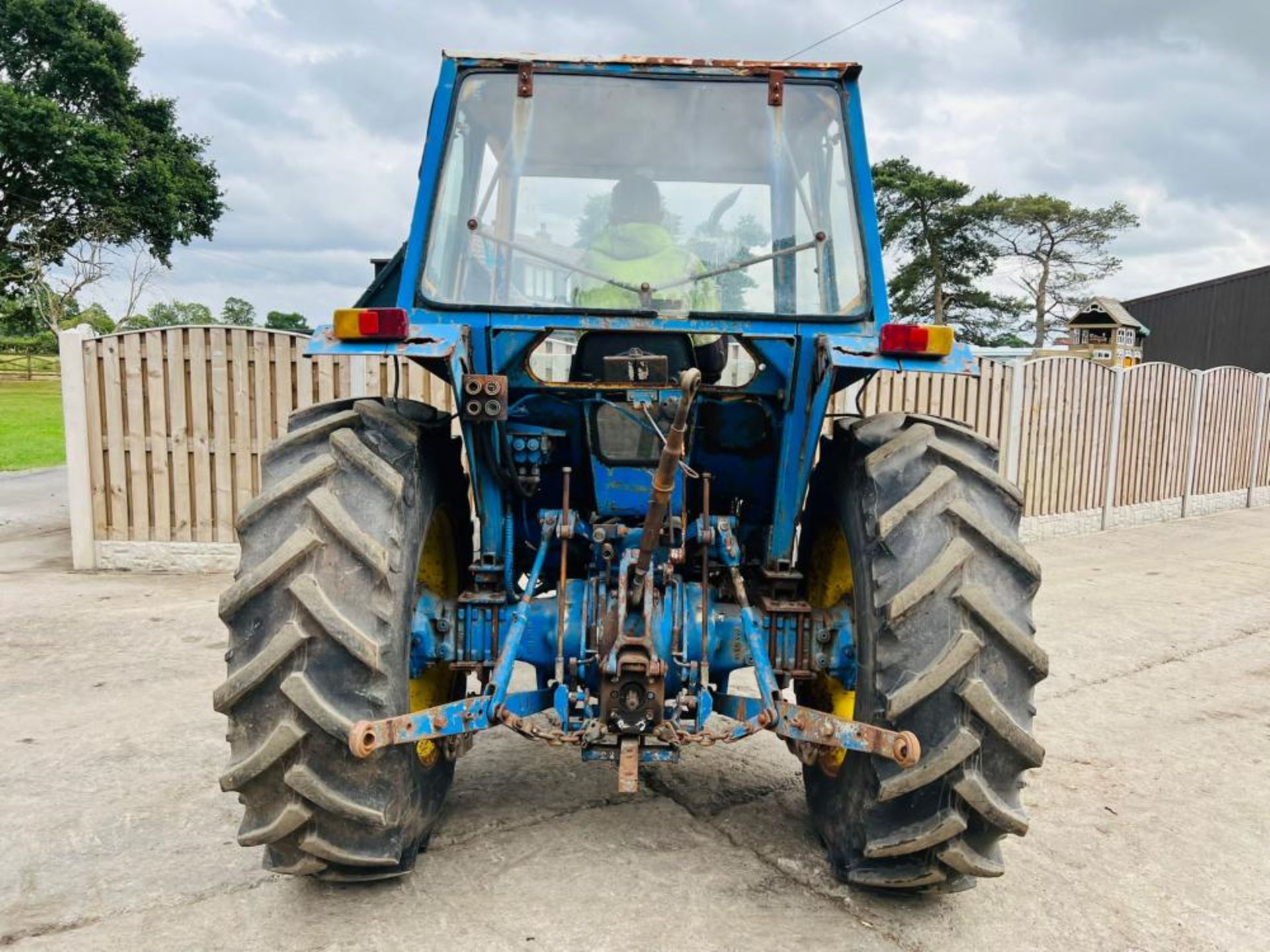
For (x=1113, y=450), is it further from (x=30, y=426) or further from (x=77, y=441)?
(x=30, y=426)

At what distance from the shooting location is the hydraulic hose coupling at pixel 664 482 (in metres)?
2.43

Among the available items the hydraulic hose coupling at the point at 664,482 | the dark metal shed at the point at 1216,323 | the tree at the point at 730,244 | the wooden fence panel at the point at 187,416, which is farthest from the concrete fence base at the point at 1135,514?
the dark metal shed at the point at 1216,323

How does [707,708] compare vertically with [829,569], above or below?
below

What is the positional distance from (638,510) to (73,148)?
27328mm

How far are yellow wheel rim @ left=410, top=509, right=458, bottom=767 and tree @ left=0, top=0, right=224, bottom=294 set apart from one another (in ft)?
86.1

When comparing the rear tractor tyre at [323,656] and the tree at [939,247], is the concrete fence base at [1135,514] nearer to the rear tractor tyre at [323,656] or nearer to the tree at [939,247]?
the rear tractor tyre at [323,656]

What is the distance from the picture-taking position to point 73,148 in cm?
2467

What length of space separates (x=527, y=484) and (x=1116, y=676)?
4.23 meters

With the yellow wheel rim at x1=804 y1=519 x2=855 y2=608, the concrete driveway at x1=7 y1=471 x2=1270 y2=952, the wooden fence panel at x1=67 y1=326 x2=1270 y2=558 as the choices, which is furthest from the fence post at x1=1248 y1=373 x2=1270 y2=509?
the yellow wheel rim at x1=804 y1=519 x2=855 y2=608

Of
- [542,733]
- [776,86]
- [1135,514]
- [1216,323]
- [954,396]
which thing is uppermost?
[1216,323]

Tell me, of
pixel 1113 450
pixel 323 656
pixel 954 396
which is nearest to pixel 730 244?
pixel 323 656

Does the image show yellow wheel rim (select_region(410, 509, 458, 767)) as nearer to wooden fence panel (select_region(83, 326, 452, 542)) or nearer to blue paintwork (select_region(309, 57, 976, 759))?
blue paintwork (select_region(309, 57, 976, 759))

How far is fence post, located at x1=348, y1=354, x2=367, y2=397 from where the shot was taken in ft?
25.2

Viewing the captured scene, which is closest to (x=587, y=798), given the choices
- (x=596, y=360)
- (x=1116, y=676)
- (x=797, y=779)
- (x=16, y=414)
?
(x=797, y=779)
